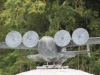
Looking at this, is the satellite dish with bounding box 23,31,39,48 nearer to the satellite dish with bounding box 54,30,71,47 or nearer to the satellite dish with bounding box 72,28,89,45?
the satellite dish with bounding box 54,30,71,47

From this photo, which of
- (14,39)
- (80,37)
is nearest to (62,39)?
(80,37)

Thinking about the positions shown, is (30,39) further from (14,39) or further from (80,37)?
(80,37)

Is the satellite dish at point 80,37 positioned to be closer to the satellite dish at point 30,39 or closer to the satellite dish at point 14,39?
the satellite dish at point 30,39

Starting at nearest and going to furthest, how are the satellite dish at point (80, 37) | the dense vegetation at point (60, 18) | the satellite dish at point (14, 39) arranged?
the satellite dish at point (80, 37), the satellite dish at point (14, 39), the dense vegetation at point (60, 18)

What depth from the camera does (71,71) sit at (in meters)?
2.11

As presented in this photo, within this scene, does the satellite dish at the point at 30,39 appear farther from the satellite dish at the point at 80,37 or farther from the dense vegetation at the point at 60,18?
the dense vegetation at the point at 60,18

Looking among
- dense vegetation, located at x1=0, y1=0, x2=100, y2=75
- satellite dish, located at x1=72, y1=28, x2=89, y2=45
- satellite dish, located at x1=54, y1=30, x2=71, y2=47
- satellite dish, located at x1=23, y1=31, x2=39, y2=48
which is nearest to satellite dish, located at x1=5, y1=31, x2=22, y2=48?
satellite dish, located at x1=23, y1=31, x2=39, y2=48

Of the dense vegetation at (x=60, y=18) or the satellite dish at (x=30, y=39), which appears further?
the dense vegetation at (x=60, y=18)

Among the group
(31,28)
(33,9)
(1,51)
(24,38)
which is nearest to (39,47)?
(24,38)

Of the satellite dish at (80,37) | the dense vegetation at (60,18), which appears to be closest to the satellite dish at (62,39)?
the satellite dish at (80,37)

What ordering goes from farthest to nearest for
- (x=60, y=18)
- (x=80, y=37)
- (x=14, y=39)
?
1. (x=60, y=18)
2. (x=14, y=39)
3. (x=80, y=37)

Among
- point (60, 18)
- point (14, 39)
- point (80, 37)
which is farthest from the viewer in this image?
point (60, 18)

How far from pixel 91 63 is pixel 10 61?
4.25ft

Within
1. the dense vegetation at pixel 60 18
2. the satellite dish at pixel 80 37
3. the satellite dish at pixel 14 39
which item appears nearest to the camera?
the satellite dish at pixel 80 37
